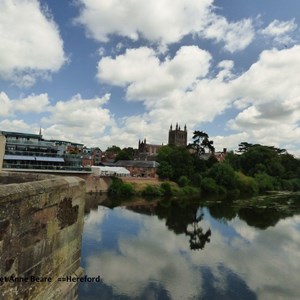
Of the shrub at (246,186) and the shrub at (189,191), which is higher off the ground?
the shrub at (246,186)

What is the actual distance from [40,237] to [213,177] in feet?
205

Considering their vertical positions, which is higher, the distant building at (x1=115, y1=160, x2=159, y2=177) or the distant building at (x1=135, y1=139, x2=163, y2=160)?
the distant building at (x1=135, y1=139, x2=163, y2=160)

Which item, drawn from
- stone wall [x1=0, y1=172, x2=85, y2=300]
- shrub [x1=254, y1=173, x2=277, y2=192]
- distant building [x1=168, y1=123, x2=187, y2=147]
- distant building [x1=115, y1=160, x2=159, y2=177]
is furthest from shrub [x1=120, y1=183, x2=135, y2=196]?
distant building [x1=168, y1=123, x2=187, y2=147]

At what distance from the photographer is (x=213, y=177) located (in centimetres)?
6450

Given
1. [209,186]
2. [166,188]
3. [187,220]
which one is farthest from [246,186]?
[187,220]

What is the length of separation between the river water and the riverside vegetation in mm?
19494

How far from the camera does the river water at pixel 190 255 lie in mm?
15641

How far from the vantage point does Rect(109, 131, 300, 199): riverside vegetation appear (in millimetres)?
56844

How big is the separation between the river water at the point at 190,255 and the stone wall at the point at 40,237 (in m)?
10.7

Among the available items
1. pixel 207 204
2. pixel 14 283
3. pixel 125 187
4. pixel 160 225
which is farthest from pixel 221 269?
pixel 125 187

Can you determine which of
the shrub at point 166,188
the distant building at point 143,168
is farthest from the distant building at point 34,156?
the distant building at point 143,168

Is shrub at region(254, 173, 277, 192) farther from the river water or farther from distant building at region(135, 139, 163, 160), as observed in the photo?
distant building at region(135, 139, 163, 160)

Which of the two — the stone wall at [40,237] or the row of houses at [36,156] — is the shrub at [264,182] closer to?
the row of houses at [36,156]

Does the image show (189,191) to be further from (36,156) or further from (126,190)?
A: (36,156)
